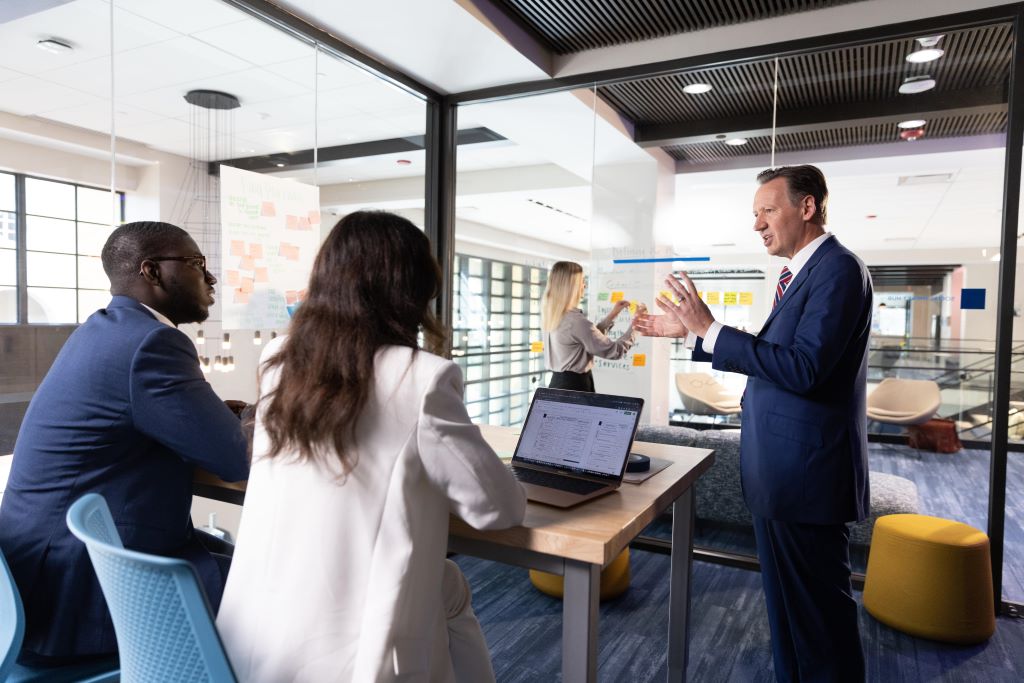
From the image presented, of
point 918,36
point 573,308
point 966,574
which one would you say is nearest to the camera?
point 966,574

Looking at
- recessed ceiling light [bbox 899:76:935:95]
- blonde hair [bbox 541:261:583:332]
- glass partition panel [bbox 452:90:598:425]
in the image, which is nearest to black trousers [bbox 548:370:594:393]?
glass partition panel [bbox 452:90:598:425]

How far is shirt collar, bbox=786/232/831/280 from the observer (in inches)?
78.6

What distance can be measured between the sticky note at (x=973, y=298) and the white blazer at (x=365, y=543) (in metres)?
2.81

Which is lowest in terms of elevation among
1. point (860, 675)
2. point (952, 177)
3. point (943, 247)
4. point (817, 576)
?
point (860, 675)

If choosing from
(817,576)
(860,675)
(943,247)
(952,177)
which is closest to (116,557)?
(817,576)

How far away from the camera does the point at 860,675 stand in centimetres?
197

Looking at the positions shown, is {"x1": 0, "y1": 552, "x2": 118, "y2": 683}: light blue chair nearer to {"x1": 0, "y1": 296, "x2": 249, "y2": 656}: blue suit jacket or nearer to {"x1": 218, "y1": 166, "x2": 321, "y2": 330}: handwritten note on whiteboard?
{"x1": 0, "y1": 296, "x2": 249, "y2": 656}: blue suit jacket

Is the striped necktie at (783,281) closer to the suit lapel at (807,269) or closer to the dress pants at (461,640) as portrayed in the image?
the suit lapel at (807,269)

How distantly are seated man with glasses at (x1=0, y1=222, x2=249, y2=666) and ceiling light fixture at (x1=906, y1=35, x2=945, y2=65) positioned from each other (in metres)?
3.25

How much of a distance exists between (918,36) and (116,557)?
3.44m

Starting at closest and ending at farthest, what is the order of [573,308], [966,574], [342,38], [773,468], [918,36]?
[773,468]
[966,574]
[918,36]
[342,38]
[573,308]

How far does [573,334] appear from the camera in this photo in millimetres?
3721

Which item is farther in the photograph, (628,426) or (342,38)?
(342,38)

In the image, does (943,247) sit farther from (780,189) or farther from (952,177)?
(780,189)
